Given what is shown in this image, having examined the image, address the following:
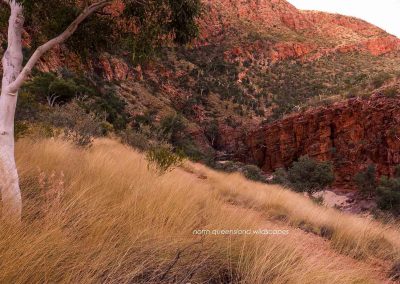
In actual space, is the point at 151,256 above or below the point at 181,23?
below

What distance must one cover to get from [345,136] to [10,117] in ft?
116

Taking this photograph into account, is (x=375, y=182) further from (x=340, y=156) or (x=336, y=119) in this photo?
(x=336, y=119)

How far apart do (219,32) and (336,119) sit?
5061 cm

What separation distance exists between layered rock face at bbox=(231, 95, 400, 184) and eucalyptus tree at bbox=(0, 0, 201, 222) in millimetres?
31081

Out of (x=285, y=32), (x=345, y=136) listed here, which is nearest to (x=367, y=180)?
(x=345, y=136)

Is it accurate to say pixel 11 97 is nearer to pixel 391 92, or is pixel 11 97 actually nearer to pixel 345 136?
pixel 391 92

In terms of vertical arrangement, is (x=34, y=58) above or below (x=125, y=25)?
below

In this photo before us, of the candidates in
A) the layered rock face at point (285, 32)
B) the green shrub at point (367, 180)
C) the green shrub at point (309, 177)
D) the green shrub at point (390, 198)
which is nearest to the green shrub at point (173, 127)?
the green shrub at point (309, 177)

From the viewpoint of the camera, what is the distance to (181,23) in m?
4.18

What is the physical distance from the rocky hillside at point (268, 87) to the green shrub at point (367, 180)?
2.85 meters

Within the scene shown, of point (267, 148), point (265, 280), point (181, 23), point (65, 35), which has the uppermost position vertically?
point (181, 23)

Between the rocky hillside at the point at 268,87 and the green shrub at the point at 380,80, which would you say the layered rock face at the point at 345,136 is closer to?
the rocky hillside at the point at 268,87

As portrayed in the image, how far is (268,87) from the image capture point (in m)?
65.2

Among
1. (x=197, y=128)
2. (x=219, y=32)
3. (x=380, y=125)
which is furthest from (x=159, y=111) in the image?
(x=219, y=32)
